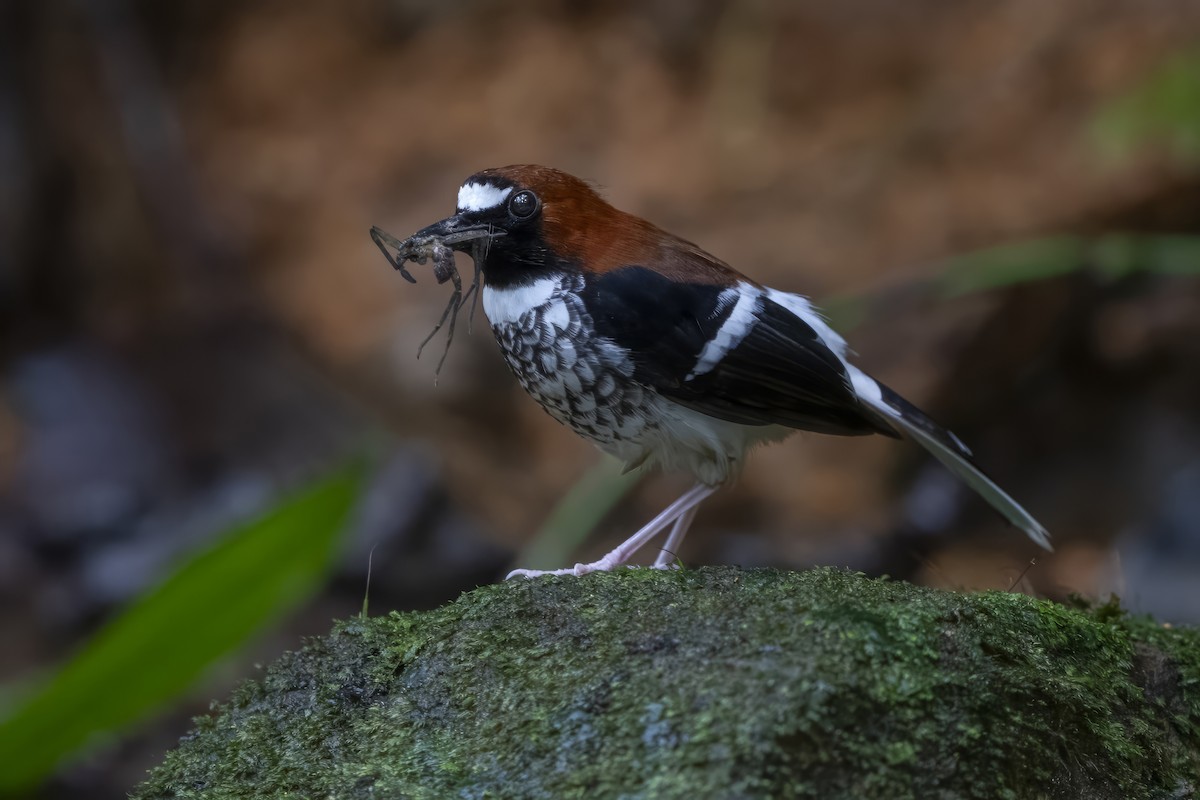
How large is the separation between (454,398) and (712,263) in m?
5.99

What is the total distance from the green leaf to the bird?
1119mm

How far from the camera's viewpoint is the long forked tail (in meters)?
3.77

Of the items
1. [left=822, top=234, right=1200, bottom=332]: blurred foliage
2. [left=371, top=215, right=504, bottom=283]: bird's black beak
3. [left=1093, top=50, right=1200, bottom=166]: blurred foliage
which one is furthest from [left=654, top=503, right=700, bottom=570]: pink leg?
[left=1093, top=50, right=1200, bottom=166]: blurred foliage

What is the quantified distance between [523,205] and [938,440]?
1.51 meters

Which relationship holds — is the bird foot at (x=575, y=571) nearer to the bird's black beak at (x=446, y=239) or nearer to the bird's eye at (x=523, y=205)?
the bird's black beak at (x=446, y=239)

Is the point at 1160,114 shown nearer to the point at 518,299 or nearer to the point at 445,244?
the point at 518,299

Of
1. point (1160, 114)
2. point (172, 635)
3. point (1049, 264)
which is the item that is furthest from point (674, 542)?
point (1160, 114)

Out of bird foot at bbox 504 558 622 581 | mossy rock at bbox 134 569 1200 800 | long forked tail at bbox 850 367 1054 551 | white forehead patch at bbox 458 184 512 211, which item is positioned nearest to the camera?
mossy rock at bbox 134 569 1200 800

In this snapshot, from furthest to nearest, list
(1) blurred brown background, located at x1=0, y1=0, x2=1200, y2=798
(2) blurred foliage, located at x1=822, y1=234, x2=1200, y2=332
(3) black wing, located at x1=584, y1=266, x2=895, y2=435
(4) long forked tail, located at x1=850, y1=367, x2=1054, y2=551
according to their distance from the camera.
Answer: (1) blurred brown background, located at x1=0, y1=0, x2=1200, y2=798
(2) blurred foliage, located at x1=822, y1=234, x2=1200, y2=332
(4) long forked tail, located at x1=850, y1=367, x2=1054, y2=551
(3) black wing, located at x1=584, y1=266, x2=895, y2=435

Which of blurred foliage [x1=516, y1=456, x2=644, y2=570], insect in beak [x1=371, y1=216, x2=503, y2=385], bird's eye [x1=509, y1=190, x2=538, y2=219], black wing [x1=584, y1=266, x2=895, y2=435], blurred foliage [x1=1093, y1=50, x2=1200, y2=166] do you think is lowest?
black wing [x1=584, y1=266, x2=895, y2=435]

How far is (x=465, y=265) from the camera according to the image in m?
9.34

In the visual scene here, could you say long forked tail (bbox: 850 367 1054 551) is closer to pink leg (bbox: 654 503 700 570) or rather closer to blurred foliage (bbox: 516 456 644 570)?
pink leg (bbox: 654 503 700 570)

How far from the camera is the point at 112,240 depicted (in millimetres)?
10031

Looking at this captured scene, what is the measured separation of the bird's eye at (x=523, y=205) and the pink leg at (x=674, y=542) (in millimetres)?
1041
